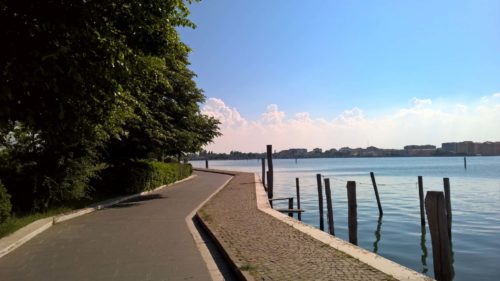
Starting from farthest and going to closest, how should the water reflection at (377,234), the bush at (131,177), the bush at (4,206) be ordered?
1. the bush at (131,177)
2. the water reflection at (377,234)
3. the bush at (4,206)

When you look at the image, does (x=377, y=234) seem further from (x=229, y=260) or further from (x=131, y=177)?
(x=131, y=177)

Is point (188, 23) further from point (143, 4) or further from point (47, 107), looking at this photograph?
point (47, 107)

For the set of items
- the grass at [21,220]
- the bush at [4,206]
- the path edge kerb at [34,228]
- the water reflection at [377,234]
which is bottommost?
the water reflection at [377,234]

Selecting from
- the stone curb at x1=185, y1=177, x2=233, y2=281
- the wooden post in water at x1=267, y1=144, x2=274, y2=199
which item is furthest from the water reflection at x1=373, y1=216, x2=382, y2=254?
the wooden post in water at x1=267, y1=144, x2=274, y2=199

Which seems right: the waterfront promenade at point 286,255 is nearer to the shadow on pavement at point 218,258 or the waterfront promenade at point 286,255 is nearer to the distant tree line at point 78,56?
the shadow on pavement at point 218,258

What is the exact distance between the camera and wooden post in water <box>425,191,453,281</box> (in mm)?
7516

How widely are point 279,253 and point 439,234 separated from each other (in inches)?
106

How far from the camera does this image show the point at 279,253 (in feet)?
28.1

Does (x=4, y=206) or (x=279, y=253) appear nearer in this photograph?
(x=279, y=253)

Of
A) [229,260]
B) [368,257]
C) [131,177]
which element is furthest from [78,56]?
[131,177]

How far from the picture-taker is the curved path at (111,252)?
7.74m

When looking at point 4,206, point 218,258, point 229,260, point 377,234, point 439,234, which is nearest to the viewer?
point 439,234

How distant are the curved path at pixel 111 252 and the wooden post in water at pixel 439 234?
362 cm

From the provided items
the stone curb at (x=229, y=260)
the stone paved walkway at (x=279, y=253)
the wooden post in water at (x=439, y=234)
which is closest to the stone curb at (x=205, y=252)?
the stone curb at (x=229, y=260)
